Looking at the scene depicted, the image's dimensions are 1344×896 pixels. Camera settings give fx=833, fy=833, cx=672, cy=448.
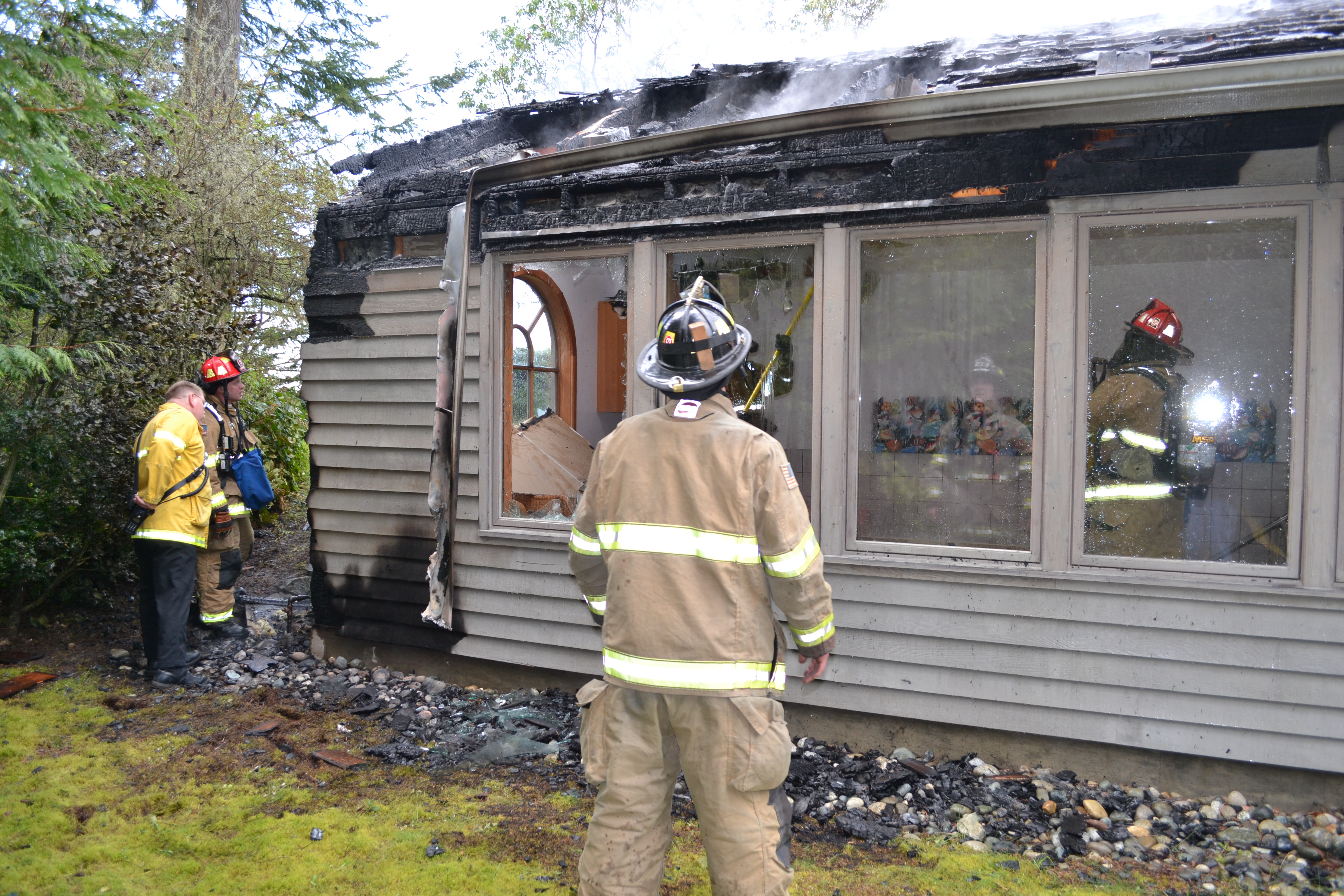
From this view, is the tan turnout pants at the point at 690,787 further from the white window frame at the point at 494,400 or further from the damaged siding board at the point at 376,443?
the damaged siding board at the point at 376,443

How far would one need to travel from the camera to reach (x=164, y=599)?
5.52m

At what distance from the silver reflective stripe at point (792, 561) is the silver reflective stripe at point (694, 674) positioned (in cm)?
27

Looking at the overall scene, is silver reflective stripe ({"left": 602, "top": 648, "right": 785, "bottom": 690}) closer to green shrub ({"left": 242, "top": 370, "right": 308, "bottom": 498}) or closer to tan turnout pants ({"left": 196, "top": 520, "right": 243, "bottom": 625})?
tan turnout pants ({"left": 196, "top": 520, "right": 243, "bottom": 625})

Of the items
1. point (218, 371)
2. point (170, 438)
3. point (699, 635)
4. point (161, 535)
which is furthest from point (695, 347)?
point (218, 371)

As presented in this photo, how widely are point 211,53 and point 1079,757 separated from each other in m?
13.6

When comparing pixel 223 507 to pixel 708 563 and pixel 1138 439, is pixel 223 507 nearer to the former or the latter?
pixel 708 563

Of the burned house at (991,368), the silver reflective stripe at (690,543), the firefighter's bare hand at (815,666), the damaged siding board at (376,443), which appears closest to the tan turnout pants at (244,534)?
the damaged siding board at (376,443)

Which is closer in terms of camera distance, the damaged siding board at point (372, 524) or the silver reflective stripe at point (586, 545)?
the silver reflective stripe at point (586, 545)

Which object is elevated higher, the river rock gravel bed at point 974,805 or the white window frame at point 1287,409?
the white window frame at point 1287,409

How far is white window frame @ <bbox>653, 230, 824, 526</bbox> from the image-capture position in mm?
4387

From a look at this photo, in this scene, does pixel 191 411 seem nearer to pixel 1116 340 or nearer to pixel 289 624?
pixel 289 624

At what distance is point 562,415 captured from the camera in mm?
7422

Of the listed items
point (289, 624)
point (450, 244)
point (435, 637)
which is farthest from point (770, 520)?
point (289, 624)

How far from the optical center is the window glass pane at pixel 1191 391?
3.70 m
